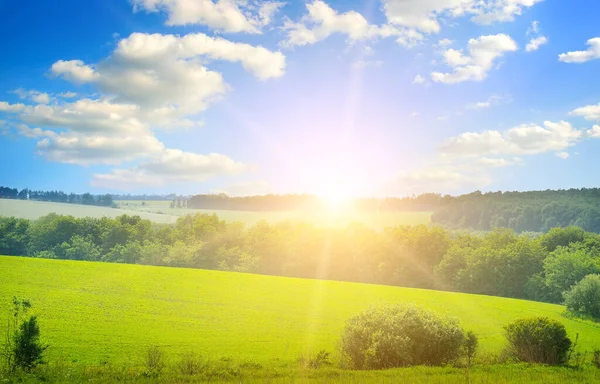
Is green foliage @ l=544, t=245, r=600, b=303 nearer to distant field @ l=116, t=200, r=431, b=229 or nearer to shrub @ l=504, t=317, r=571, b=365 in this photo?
distant field @ l=116, t=200, r=431, b=229

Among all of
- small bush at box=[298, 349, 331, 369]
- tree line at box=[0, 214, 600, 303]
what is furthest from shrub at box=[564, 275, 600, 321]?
small bush at box=[298, 349, 331, 369]

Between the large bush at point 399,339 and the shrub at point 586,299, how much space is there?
124 feet

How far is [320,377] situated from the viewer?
59.4 ft

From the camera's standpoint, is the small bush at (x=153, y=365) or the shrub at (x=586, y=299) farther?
the shrub at (x=586, y=299)

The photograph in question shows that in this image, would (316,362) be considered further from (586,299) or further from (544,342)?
(586,299)

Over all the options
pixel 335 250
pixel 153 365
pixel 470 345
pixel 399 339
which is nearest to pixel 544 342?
pixel 470 345

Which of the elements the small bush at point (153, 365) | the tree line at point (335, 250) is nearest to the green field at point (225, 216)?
the tree line at point (335, 250)

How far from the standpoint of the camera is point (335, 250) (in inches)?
3871

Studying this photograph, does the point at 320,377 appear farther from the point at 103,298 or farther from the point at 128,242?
the point at 128,242

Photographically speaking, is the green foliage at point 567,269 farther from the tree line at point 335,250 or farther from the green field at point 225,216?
the green field at point 225,216

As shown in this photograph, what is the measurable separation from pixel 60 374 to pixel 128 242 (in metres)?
94.6

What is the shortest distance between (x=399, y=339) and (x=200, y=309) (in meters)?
28.7

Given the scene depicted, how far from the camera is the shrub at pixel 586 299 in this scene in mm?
49906

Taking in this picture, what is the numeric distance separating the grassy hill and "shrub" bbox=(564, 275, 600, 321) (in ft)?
7.80
